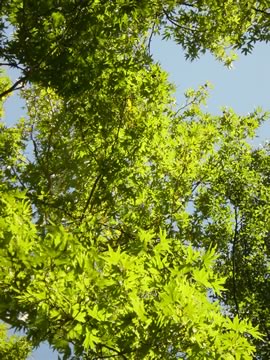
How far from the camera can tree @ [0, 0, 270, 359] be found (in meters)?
3.60

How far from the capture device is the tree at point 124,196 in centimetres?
360

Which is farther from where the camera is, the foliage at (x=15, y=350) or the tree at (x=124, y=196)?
the foliage at (x=15, y=350)

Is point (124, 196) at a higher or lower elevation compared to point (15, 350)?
higher

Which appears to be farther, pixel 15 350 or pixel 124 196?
pixel 15 350

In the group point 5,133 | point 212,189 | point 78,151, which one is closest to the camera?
point 78,151

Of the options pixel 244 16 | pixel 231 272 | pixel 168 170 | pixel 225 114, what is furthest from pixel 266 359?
pixel 244 16

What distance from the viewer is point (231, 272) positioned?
1188cm

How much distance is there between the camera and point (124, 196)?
27.5 ft

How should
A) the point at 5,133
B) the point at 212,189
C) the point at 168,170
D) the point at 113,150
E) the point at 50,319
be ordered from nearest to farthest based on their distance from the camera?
the point at 50,319
the point at 113,150
the point at 168,170
the point at 5,133
the point at 212,189

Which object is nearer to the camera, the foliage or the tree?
the tree

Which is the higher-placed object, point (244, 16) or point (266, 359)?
point (244, 16)

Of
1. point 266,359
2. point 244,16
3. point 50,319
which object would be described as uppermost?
point 244,16

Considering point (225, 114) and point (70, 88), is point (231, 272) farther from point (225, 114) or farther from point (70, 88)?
point (70, 88)

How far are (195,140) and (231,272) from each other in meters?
4.46
